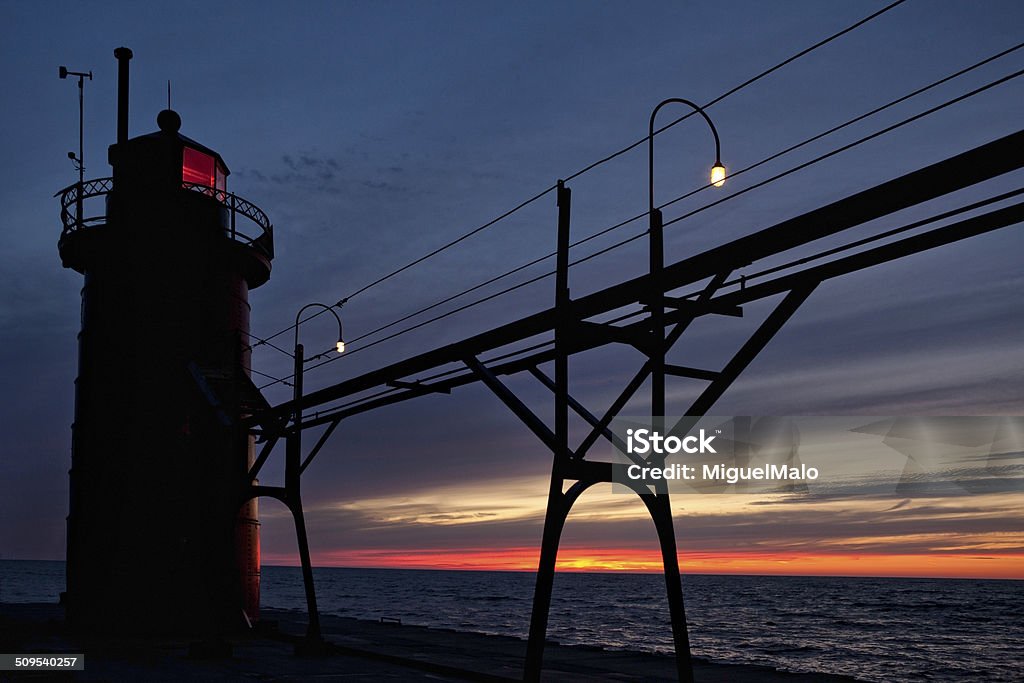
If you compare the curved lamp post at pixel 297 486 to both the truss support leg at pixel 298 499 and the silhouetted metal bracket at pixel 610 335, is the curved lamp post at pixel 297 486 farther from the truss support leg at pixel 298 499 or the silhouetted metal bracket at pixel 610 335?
the silhouetted metal bracket at pixel 610 335

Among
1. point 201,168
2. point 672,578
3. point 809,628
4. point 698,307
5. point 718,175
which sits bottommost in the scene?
point 809,628

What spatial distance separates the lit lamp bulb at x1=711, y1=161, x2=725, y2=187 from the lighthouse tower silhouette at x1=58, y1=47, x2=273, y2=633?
15.2m

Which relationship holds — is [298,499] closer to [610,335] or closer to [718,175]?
[610,335]

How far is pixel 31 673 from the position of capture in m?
17.6

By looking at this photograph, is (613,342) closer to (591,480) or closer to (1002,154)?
(591,480)

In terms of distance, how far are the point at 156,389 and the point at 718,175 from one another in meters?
19.1

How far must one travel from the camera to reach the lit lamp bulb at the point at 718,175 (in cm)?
1341

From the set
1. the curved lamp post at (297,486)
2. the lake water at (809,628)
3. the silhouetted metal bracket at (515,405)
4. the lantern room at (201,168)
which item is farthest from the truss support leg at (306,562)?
the lake water at (809,628)

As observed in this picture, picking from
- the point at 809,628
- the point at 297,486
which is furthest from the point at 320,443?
the point at 809,628

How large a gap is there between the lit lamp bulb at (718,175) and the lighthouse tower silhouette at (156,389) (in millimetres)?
15169

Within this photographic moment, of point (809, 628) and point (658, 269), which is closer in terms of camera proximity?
point (658, 269)

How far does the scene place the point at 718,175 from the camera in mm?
13430

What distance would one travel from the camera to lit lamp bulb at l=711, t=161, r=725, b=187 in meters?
13.4

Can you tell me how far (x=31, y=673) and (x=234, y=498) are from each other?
20.7ft
